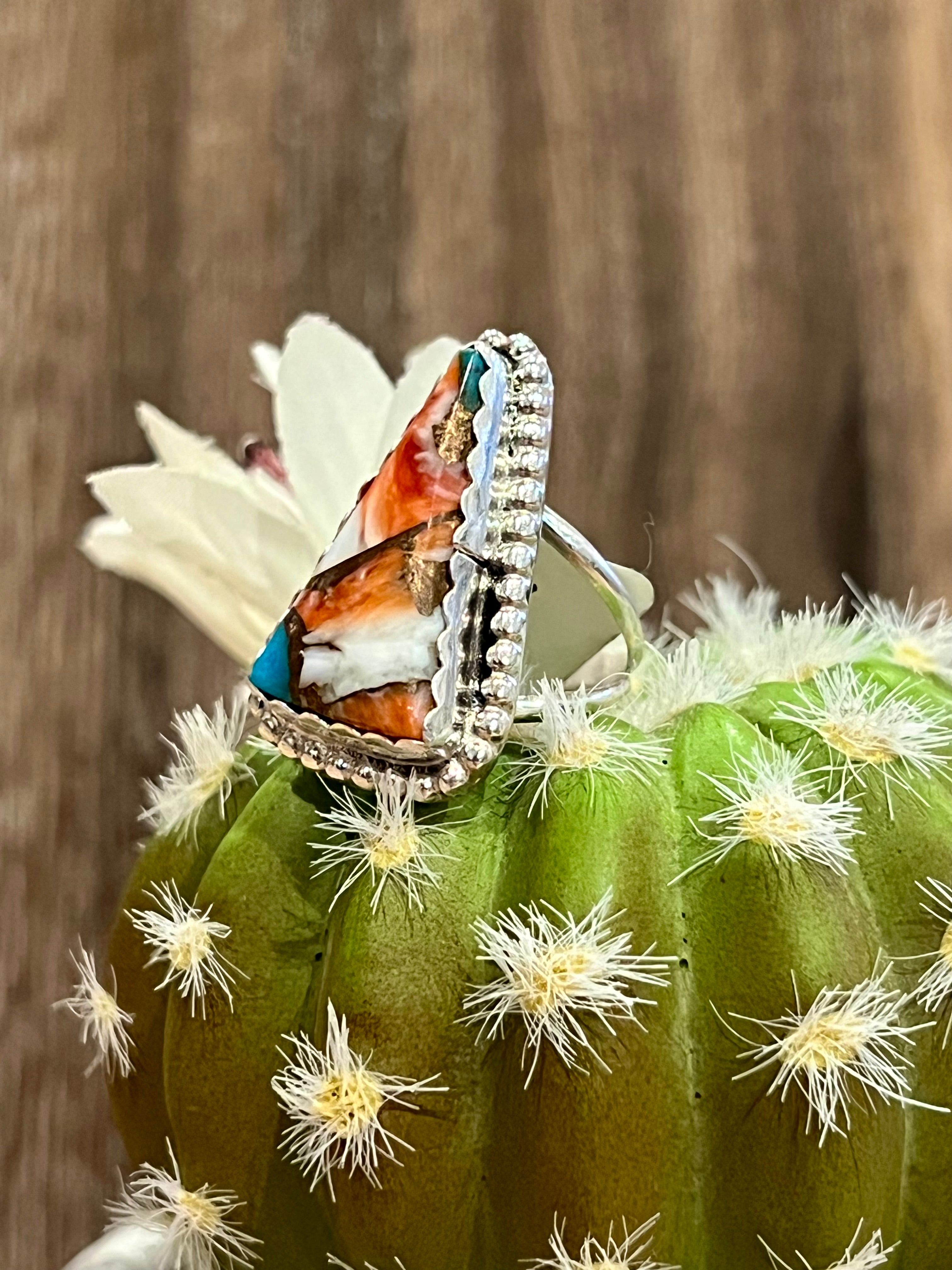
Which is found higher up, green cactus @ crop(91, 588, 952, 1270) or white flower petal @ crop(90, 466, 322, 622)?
white flower petal @ crop(90, 466, 322, 622)

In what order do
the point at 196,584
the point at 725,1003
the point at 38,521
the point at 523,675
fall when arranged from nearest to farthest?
1. the point at 725,1003
2. the point at 523,675
3. the point at 196,584
4. the point at 38,521

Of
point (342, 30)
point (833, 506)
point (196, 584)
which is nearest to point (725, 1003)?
point (196, 584)

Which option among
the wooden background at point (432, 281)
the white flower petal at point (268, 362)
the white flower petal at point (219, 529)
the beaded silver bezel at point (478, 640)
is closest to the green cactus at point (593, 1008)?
the beaded silver bezel at point (478, 640)

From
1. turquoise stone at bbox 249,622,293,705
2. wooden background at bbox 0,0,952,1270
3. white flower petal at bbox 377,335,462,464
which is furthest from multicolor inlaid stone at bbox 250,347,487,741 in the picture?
wooden background at bbox 0,0,952,1270

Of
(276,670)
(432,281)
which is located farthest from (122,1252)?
(432,281)

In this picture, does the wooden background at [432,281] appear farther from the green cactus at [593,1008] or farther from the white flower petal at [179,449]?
the green cactus at [593,1008]

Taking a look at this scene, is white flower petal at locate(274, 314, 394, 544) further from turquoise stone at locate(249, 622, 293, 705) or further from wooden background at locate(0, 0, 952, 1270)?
wooden background at locate(0, 0, 952, 1270)

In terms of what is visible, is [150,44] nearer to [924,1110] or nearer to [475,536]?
[475,536]
